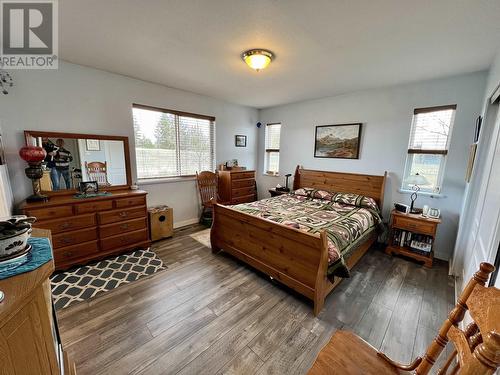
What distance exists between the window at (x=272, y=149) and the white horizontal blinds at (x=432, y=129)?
2.50 metres

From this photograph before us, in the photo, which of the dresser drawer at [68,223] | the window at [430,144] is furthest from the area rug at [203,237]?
the window at [430,144]

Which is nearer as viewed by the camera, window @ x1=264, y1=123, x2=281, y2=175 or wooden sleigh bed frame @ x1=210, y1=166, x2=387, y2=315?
wooden sleigh bed frame @ x1=210, y1=166, x2=387, y2=315

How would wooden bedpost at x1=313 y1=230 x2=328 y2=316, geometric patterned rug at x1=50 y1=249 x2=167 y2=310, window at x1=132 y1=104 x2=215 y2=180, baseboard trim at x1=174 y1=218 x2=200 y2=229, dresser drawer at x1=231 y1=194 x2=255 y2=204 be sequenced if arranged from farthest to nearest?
dresser drawer at x1=231 y1=194 x2=255 y2=204
baseboard trim at x1=174 y1=218 x2=200 y2=229
window at x1=132 y1=104 x2=215 y2=180
geometric patterned rug at x1=50 y1=249 x2=167 y2=310
wooden bedpost at x1=313 y1=230 x2=328 y2=316

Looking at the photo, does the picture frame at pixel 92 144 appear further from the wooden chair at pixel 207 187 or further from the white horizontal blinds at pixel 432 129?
the white horizontal blinds at pixel 432 129

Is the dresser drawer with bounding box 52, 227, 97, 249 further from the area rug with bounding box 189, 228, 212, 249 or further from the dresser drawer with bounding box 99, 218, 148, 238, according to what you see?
the area rug with bounding box 189, 228, 212, 249

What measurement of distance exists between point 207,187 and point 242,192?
30.2 inches

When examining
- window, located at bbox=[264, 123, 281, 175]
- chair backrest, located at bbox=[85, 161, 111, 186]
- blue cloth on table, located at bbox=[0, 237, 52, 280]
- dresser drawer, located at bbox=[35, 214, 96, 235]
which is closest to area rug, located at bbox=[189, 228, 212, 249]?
dresser drawer, located at bbox=[35, 214, 96, 235]

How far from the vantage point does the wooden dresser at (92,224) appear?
2.32m

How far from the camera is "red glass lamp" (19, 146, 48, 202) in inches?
87.7

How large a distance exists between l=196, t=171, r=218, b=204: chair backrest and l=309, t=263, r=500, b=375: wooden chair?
10.9 ft

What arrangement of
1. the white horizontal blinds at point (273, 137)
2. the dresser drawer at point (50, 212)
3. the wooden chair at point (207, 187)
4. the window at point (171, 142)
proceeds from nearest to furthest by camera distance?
the dresser drawer at point (50, 212) < the window at point (171, 142) < the wooden chair at point (207, 187) < the white horizontal blinds at point (273, 137)

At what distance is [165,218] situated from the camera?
3344 mm

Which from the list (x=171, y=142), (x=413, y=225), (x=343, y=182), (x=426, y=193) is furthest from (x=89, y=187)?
(x=426, y=193)

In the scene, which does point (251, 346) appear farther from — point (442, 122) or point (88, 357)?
point (442, 122)
